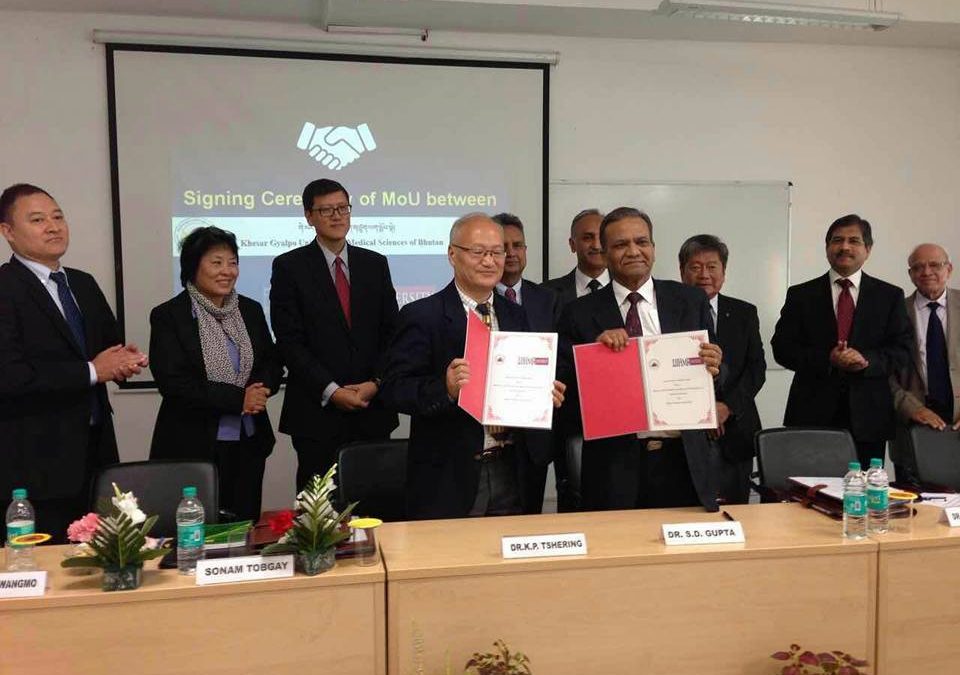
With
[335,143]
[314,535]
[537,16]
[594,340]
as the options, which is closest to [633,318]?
[594,340]

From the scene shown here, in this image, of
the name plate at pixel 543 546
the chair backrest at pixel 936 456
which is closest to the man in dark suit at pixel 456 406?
the name plate at pixel 543 546

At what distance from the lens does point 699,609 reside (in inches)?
76.7

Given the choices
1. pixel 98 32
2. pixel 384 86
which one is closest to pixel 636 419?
pixel 384 86

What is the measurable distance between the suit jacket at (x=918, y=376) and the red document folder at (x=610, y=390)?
1.94 m

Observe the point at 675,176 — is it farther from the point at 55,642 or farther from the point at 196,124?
the point at 55,642

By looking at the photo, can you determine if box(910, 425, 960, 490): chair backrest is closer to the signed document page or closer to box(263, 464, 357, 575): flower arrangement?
the signed document page

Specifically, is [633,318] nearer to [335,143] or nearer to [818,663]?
[818,663]

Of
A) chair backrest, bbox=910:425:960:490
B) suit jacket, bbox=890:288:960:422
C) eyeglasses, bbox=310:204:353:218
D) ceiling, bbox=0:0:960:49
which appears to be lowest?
chair backrest, bbox=910:425:960:490

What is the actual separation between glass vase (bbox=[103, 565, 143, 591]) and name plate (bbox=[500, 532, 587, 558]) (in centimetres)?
85

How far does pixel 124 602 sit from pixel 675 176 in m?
4.38

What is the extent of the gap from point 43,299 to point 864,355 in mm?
3338

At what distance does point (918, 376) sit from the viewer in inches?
146

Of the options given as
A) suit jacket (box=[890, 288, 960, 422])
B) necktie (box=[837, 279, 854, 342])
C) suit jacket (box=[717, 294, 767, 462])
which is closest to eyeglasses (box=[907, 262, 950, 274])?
suit jacket (box=[890, 288, 960, 422])

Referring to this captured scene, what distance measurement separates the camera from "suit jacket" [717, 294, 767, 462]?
3383 mm
